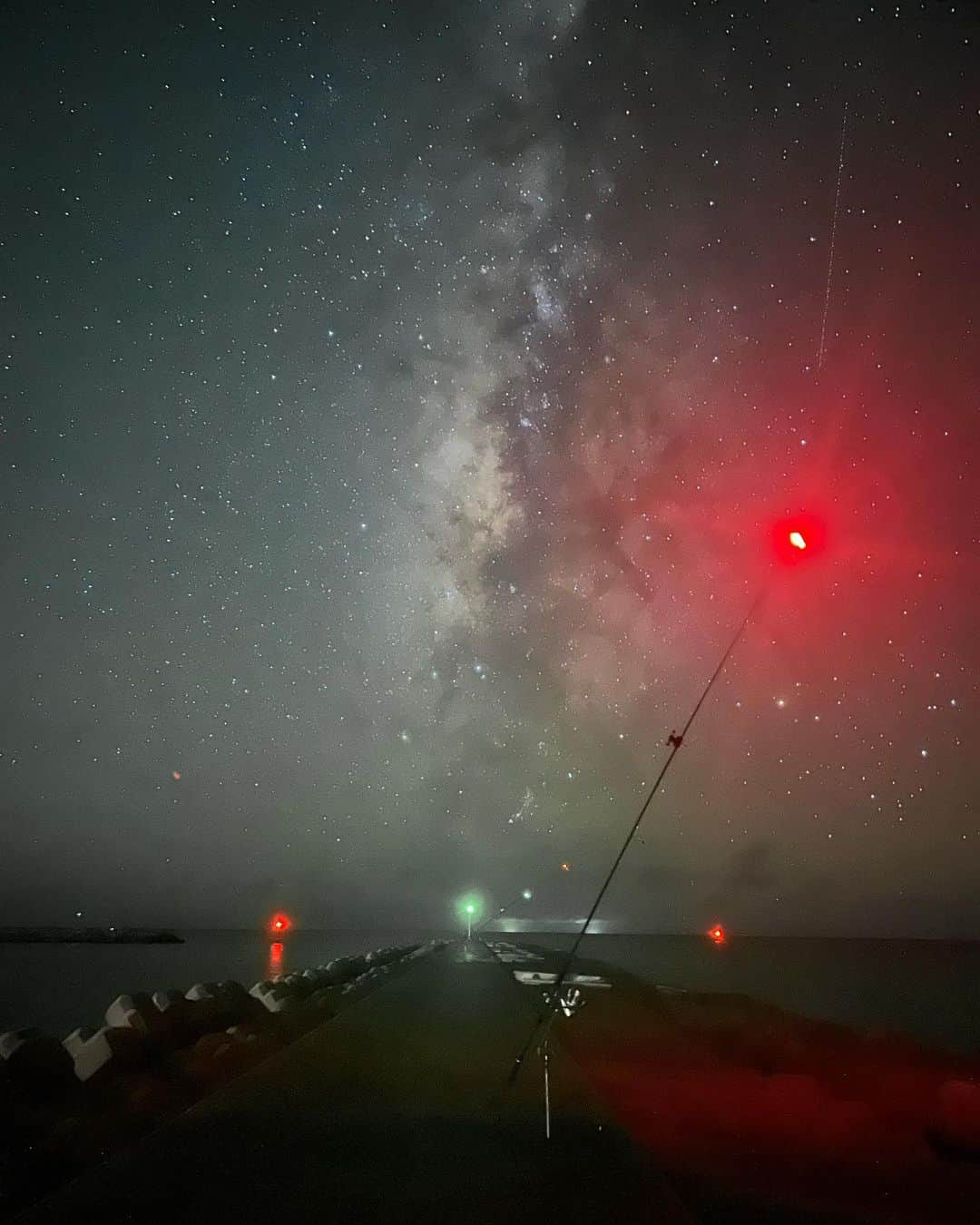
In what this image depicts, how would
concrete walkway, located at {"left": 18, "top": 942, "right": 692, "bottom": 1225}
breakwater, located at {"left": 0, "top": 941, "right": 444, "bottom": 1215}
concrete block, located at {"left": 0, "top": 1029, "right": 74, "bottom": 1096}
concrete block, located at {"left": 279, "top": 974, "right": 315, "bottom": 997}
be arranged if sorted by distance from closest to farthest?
concrete walkway, located at {"left": 18, "top": 942, "right": 692, "bottom": 1225}, breakwater, located at {"left": 0, "top": 941, "right": 444, "bottom": 1215}, concrete block, located at {"left": 0, "top": 1029, "right": 74, "bottom": 1096}, concrete block, located at {"left": 279, "top": 974, "right": 315, "bottom": 997}

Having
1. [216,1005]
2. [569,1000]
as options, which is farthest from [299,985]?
[569,1000]

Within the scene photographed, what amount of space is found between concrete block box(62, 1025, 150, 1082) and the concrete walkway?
214 centimetres

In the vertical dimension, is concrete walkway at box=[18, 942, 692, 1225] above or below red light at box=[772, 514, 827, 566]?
below

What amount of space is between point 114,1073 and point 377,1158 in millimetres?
5618

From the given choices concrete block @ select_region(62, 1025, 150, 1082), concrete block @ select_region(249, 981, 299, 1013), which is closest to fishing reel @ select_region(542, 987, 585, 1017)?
concrete block @ select_region(249, 981, 299, 1013)

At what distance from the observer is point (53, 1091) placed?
816cm

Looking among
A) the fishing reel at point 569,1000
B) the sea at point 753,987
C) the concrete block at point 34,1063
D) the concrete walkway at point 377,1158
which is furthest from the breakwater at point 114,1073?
the sea at point 753,987

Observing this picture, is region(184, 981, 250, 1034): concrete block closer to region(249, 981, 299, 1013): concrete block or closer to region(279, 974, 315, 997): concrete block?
region(249, 981, 299, 1013): concrete block

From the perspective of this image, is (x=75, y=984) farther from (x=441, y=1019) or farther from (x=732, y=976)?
(x=441, y=1019)

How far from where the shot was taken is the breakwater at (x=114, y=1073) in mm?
6504

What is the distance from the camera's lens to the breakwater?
21.3ft

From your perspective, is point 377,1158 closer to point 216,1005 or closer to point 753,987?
point 216,1005

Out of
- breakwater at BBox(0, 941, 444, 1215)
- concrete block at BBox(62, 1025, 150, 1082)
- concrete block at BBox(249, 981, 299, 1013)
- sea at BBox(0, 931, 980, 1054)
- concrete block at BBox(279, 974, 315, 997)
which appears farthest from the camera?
sea at BBox(0, 931, 980, 1054)

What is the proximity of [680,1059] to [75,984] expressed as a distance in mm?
63824
